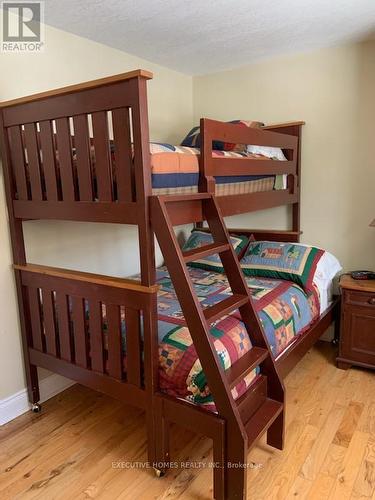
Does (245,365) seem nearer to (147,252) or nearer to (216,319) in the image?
(216,319)

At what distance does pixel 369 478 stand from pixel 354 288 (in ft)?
3.98

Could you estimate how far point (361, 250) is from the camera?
294cm

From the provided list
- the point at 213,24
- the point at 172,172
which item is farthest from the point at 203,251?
the point at 213,24

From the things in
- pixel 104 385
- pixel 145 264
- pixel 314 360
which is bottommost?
pixel 314 360

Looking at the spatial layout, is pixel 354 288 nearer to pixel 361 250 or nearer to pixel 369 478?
pixel 361 250

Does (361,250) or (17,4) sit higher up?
(17,4)

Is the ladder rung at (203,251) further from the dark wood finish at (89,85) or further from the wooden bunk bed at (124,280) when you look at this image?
the dark wood finish at (89,85)

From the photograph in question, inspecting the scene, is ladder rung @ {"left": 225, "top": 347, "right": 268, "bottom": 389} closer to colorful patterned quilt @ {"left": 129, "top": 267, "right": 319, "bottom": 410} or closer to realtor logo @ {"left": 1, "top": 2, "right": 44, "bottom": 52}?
colorful patterned quilt @ {"left": 129, "top": 267, "right": 319, "bottom": 410}

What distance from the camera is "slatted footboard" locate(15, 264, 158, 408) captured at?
Result: 170 cm

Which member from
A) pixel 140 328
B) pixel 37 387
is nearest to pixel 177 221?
pixel 140 328

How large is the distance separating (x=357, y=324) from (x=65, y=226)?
2137mm

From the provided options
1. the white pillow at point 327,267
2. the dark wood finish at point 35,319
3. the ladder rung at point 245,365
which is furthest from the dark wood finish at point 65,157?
the white pillow at point 327,267

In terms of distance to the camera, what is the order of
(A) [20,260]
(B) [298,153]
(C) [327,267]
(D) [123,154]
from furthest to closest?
(B) [298,153], (C) [327,267], (A) [20,260], (D) [123,154]

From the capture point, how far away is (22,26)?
212 cm
